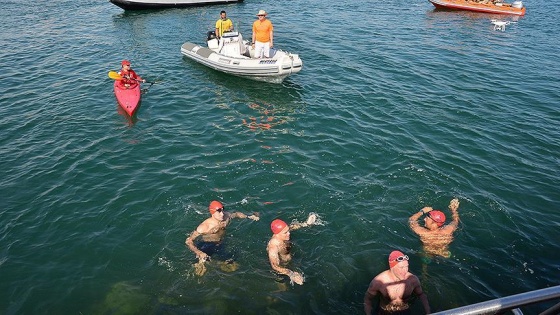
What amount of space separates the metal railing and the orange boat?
1195 inches

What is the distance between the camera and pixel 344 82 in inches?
670

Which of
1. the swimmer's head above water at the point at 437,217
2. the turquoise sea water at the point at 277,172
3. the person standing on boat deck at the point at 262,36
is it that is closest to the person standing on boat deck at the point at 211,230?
the turquoise sea water at the point at 277,172

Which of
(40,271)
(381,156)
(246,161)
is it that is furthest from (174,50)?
(40,271)

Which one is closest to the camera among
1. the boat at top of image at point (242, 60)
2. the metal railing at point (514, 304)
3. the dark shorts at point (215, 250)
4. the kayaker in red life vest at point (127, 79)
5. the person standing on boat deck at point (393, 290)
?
the metal railing at point (514, 304)

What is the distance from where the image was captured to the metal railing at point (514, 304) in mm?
2625

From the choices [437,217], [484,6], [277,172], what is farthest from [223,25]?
[484,6]

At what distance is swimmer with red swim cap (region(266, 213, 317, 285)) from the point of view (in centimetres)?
781

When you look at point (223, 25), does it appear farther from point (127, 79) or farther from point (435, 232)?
point (435, 232)

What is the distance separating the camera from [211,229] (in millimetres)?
8766

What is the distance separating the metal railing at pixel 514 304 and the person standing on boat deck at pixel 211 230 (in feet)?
20.5

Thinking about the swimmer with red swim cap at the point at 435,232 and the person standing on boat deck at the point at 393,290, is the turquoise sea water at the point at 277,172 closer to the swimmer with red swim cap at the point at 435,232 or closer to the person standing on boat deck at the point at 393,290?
the swimmer with red swim cap at the point at 435,232

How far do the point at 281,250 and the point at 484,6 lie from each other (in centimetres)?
2794

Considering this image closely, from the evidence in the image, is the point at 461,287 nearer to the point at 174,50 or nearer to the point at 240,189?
the point at 240,189

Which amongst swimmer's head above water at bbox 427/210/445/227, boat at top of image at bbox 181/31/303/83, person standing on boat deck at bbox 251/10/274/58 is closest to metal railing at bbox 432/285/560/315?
swimmer's head above water at bbox 427/210/445/227
